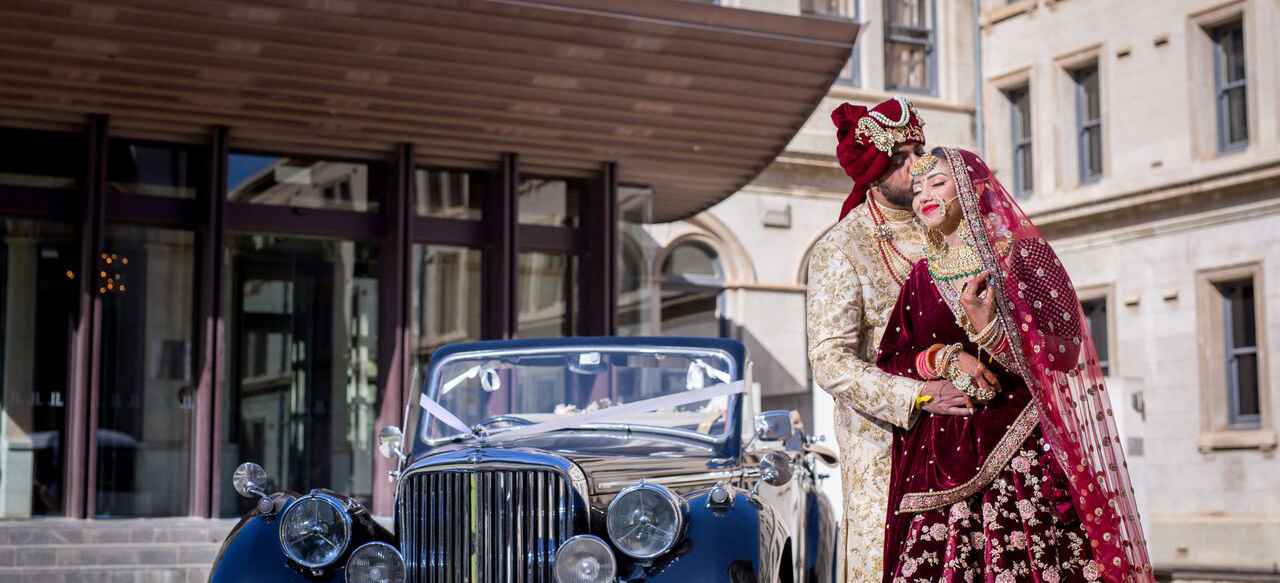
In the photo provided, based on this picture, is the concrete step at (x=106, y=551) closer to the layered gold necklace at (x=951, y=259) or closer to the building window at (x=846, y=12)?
the layered gold necklace at (x=951, y=259)

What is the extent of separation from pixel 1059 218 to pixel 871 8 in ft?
15.5

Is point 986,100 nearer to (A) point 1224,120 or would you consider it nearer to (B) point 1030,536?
(A) point 1224,120

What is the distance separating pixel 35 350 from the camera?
44.9ft

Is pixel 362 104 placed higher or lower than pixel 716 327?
higher

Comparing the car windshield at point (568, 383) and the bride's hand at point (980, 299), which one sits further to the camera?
the car windshield at point (568, 383)

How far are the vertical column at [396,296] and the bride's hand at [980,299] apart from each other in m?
11.5

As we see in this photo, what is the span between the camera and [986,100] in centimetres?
2798

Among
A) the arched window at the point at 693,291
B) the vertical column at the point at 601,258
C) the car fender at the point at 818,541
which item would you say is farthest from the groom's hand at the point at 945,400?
the arched window at the point at 693,291

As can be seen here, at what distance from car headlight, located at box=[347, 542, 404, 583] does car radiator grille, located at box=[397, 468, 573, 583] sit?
2.4 inches

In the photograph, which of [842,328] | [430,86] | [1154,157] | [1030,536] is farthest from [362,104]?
[1154,157]

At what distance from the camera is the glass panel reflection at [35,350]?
13.5m

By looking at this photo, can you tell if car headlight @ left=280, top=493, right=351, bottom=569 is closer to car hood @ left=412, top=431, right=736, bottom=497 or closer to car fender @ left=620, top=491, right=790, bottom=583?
car hood @ left=412, top=431, right=736, bottom=497

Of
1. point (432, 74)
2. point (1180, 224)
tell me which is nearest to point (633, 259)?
point (432, 74)

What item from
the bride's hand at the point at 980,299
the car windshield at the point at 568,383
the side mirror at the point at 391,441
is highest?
the bride's hand at the point at 980,299
